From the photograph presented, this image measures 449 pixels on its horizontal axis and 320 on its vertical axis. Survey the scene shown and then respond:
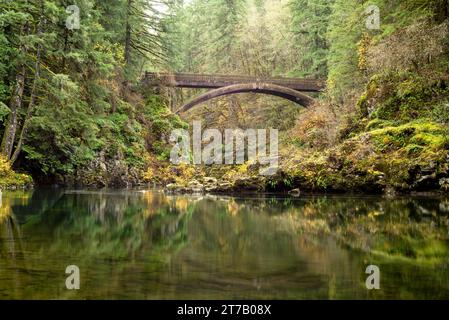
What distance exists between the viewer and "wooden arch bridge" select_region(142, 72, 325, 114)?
3350 centimetres

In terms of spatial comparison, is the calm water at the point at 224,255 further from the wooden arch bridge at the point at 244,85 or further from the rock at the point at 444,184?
the wooden arch bridge at the point at 244,85

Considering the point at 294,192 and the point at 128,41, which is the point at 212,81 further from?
the point at 294,192

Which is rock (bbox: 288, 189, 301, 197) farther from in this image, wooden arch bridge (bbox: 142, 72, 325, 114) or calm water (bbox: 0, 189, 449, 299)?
wooden arch bridge (bbox: 142, 72, 325, 114)

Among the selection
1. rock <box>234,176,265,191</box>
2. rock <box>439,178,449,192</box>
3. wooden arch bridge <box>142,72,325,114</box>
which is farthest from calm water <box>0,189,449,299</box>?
wooden arch bridge <box>142,72,325,114</box>

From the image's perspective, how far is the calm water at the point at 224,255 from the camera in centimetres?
336

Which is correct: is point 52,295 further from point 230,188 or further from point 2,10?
point 2,10

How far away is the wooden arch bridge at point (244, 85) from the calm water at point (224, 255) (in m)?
25.8

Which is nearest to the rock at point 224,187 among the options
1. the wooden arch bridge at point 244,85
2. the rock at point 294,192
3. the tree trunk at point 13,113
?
the rock at point 294,192

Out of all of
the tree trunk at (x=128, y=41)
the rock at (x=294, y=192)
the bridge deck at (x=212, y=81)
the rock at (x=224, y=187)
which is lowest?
the rock at (x=294, y=192)

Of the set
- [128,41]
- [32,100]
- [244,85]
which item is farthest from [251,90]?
[32,100]

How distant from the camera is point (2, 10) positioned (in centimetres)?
1650
